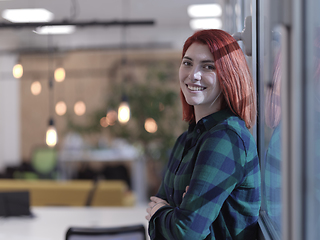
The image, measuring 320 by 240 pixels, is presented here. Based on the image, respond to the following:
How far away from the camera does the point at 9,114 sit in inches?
373

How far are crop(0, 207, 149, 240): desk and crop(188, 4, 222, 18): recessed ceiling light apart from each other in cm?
353

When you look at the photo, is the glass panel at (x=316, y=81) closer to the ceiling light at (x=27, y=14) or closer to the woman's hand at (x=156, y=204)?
the woman's hand at (x=156, y=204)

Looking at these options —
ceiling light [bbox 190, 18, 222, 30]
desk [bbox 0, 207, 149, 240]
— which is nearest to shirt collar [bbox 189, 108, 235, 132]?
desk [bbox 0, 207, 149, 240]

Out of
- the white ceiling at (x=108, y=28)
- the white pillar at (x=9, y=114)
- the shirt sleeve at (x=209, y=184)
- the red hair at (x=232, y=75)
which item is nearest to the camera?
the shirt sleeve at (x=209, y=184)

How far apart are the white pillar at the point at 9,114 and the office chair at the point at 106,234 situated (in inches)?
313

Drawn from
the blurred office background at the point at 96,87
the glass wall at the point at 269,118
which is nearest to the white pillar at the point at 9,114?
the blurred office background at the point at 96,87

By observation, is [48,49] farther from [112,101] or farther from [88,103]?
[112,101]

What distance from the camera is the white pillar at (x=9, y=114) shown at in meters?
9.21

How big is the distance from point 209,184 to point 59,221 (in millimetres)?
2746

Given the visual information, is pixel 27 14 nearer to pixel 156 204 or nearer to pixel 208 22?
pixel 208 22

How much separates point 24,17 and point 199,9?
9.88 ft

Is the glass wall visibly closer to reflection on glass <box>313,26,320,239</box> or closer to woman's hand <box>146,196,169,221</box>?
reflection on glass <box>313,26,320,239</box>

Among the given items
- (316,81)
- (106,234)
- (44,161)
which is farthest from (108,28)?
(316,81)

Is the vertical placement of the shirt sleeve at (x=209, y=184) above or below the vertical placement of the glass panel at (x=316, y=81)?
below
